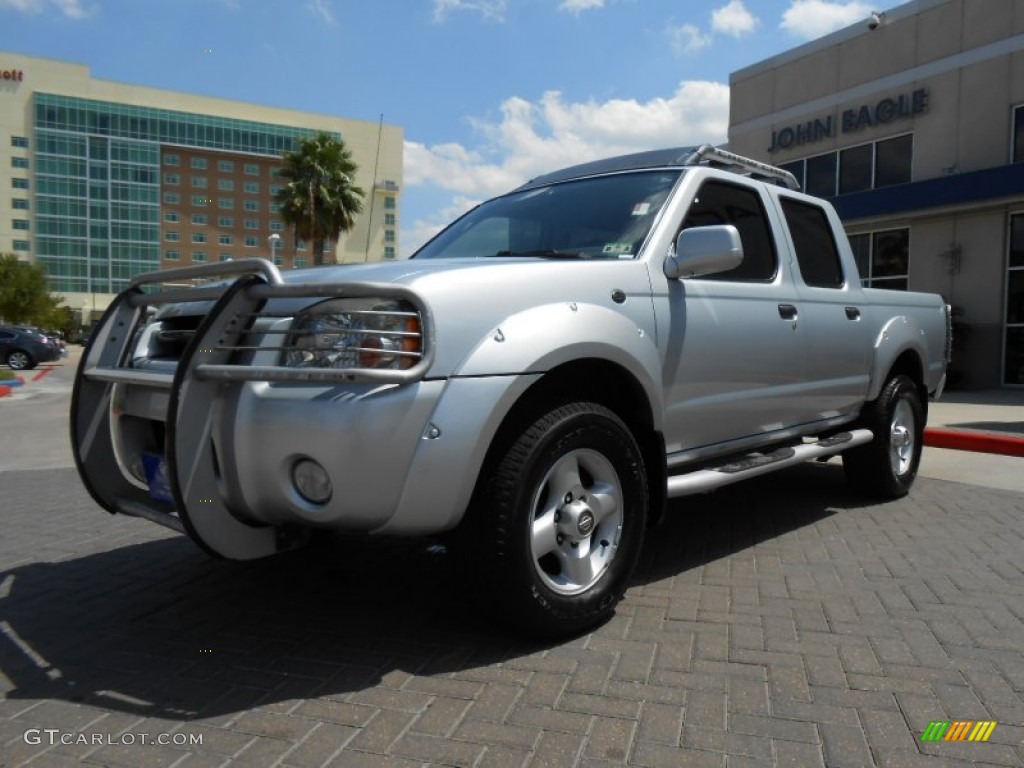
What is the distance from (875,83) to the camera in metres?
17.6

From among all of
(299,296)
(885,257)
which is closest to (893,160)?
(885,257)

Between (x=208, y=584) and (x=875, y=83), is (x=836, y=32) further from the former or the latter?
(x=208, y=584)

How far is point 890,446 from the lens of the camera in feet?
17.4

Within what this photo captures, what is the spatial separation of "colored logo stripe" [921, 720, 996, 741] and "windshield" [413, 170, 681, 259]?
205 cm

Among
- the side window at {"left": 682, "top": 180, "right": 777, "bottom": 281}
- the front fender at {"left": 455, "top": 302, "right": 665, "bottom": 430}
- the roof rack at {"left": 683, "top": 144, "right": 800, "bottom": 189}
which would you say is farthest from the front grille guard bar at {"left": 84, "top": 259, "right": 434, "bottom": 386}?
the roof rack at {"left": 683, "top": 144, "right": 800, "bottom": 189}

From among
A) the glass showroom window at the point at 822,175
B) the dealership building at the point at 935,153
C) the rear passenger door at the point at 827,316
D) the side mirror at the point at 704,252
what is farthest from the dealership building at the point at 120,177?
the side mirror at the point at 704,252

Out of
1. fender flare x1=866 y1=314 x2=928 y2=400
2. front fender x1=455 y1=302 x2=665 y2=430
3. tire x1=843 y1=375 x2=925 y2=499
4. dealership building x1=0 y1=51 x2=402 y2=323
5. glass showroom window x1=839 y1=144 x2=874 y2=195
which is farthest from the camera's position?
dealership building x1=0 y1=51 x2=402 y2=323

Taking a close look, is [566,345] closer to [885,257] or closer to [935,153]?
[935,153]

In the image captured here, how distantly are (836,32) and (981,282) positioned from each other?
6.97m

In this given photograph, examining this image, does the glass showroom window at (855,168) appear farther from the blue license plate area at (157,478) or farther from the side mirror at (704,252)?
the blue license plate area at (157,478)

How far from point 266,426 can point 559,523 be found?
44.3 inches

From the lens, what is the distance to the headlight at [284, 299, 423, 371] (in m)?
2.46

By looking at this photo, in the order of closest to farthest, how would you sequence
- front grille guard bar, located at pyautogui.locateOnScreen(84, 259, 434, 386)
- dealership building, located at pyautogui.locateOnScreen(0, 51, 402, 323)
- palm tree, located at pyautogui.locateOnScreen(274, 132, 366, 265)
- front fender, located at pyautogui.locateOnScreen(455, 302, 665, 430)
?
front grille guard bar, located at pyautogui.locateOnScreen(84, 259, 434, 386), front fender, located at pyautogui.locateOnScreen(455, 302, 665, 430), palm tree, located at pyautogui.locateOnScreen(274, 132, 366, 265), dealership building, located at pyautogui.locateOnScreen(0, 51, 402, 323)

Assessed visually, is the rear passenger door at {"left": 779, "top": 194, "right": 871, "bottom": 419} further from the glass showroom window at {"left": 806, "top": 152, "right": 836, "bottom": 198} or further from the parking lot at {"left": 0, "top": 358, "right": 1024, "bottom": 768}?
the glass showroom window at {"left": 806, "top": 152, "right": 836, "bottom": 198}
